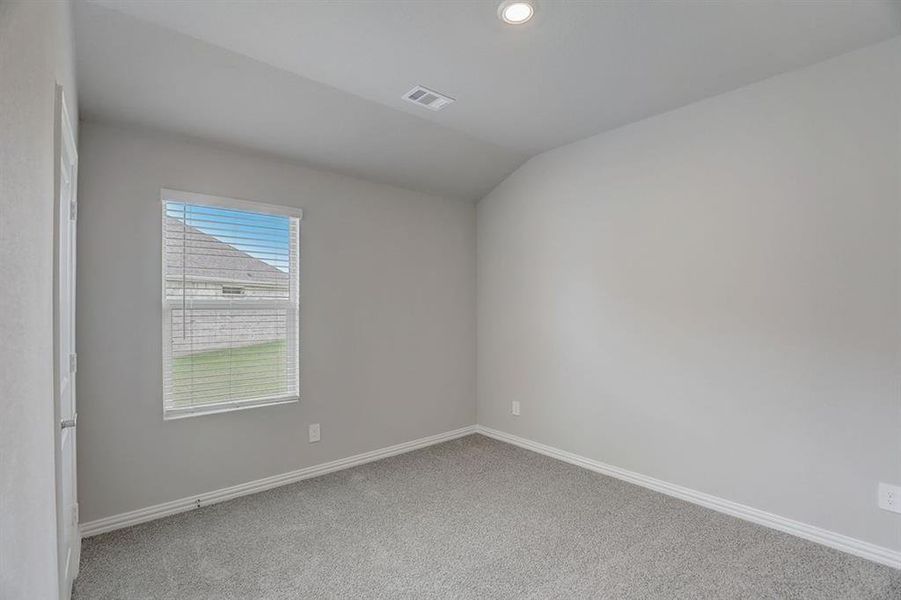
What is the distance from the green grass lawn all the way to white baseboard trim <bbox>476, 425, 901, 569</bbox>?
2.23 m

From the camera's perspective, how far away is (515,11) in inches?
79.5

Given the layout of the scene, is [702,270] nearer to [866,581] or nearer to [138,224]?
[866,581]

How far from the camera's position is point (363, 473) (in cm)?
338

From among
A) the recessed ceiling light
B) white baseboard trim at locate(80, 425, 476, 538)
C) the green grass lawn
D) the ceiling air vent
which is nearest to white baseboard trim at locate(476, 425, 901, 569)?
white baseboard trim at locate(80, 425, 476, 538)

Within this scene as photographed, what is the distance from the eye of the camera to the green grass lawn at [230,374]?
2811 mm

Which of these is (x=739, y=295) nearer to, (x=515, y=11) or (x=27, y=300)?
(x=515, y=11)

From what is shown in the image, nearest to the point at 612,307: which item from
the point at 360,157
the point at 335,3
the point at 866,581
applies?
the point at 866,581

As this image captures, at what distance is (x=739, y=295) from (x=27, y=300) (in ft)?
10.4

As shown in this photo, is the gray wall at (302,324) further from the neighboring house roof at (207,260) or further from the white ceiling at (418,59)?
the white ceiling at (418,59)

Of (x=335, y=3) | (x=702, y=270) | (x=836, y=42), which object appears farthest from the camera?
(x=702, y=270)

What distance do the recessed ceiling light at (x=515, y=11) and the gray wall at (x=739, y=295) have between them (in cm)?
149

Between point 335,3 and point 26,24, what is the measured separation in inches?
51.8

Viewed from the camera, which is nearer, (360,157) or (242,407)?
(242,407)

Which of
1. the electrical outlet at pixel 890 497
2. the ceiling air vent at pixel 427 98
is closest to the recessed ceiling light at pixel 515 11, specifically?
the ceiling air vent at pixel 427 98
